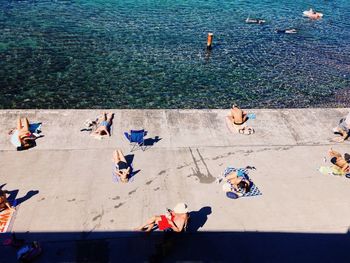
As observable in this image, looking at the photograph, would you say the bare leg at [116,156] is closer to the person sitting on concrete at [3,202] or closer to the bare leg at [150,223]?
the bare leg at [150,223]

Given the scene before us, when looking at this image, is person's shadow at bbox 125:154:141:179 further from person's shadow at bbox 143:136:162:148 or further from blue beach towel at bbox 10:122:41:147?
blue beach towel at bbox 10:122:41:147

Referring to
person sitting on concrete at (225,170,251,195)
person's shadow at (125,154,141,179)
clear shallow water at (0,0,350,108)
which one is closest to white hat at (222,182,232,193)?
person sitting on concrete at (225,170,251,195)

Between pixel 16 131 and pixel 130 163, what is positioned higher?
pixel 16 131

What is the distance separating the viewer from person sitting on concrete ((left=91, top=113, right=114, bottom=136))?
1712cm

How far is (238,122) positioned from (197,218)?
261 inches

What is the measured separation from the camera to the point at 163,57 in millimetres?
29547

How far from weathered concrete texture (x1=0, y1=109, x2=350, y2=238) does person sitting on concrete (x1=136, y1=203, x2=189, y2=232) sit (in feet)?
2.48

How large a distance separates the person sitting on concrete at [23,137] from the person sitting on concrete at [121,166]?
148 inches

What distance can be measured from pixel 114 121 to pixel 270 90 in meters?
12.5

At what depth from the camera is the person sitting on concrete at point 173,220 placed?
1217cm

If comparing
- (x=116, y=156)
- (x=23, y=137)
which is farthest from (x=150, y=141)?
(x=23, y=137)

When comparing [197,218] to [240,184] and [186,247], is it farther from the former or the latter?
[240,184]

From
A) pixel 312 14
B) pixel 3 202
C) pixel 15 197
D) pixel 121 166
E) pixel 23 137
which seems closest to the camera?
pixel 3 202

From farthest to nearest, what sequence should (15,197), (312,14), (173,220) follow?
(312,14) → (15,197) → (173,220)
